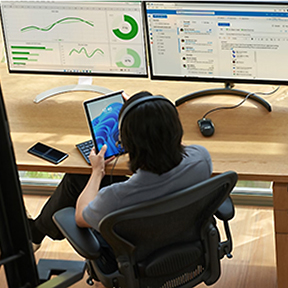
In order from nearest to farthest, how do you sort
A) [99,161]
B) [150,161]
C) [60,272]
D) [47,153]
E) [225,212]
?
[60,272] < [150,161] < [225,212] < [99,161] < [47,153]

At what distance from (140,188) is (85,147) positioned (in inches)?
22.5

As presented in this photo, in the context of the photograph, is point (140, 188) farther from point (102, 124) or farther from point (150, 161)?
point (102, 124)

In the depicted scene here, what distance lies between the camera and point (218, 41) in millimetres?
2072

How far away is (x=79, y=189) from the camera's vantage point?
207 centimetres

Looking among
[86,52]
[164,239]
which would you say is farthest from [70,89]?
[164,239]

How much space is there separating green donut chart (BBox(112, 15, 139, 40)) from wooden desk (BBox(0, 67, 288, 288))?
0.77 ft

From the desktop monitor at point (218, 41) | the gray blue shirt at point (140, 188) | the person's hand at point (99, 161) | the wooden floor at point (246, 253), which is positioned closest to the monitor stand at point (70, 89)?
the desktop monitor at point (218, 41)

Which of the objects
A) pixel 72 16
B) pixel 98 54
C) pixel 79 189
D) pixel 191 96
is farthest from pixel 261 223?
pixel 72 16

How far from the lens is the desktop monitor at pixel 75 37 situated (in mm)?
2121

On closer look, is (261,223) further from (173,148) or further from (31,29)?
(31,29)

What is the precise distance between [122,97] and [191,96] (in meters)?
0.36

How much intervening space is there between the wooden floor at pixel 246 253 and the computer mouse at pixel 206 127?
70 centimetres

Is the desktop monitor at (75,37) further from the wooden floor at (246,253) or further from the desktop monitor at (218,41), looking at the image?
the wooden floor at (246,253)

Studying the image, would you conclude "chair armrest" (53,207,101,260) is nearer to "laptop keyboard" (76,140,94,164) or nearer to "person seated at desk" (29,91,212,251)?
"person seated at desk" (29,91,212,251)
